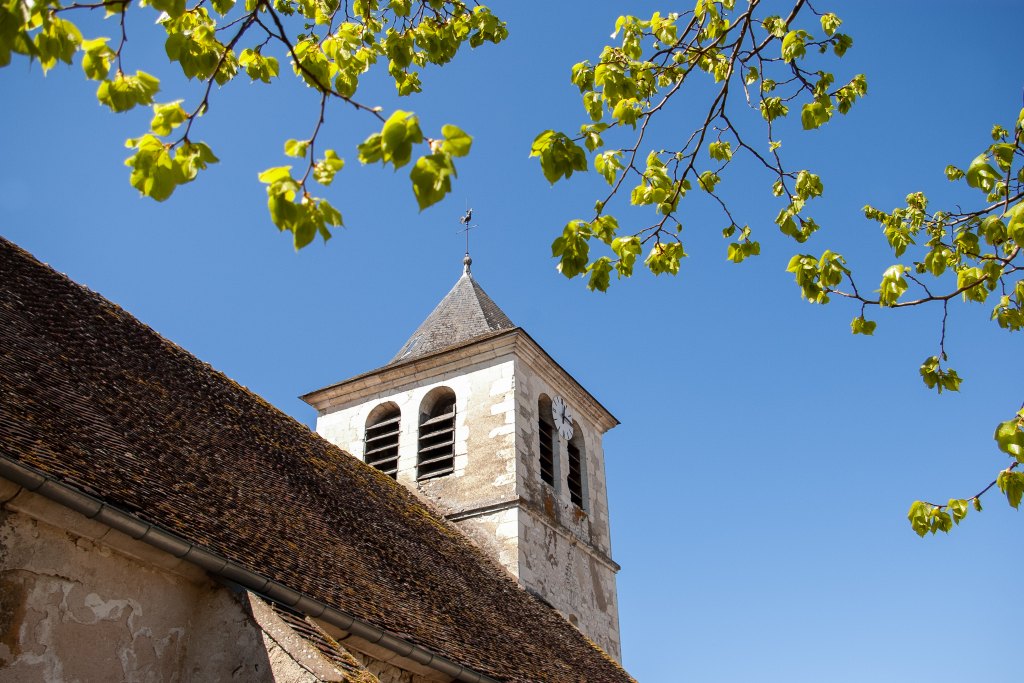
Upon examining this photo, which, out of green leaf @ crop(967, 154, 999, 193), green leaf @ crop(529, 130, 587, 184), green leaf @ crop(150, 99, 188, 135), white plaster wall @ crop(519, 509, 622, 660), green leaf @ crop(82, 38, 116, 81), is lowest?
green leaf @ crop(150, 99, 188, 135)

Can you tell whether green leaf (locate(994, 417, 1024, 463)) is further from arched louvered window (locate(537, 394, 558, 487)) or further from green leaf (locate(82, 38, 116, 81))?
arched louvered window (locate(537, 394, 558, 487))

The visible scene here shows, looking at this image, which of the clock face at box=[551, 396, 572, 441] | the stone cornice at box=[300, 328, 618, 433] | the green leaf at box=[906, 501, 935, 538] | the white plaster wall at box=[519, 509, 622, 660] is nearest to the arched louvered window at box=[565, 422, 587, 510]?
the clock face at box=[551, 396, 572, 441]

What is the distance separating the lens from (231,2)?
13.1ft

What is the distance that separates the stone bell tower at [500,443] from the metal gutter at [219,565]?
5.47m

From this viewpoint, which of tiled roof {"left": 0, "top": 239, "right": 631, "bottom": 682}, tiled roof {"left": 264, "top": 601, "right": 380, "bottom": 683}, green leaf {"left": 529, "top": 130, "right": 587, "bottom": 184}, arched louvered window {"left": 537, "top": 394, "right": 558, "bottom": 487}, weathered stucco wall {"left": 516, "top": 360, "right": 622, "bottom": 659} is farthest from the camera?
arched louvered window {"left": 537, "top": 394, "right": 558, "bottom": 487}

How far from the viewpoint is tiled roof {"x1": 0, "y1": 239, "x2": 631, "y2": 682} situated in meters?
5.75

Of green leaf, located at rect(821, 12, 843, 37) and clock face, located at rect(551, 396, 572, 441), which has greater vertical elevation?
clock face, located at rect(551, 396, 572, 441)

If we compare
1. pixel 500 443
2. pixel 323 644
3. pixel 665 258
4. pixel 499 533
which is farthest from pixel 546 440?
pixel 665 258

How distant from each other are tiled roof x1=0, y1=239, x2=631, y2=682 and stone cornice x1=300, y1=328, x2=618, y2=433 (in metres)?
3.97

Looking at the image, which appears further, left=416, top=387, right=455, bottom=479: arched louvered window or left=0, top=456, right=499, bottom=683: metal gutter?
left=416, top=387, right=455, bottom=479: arched louvered window

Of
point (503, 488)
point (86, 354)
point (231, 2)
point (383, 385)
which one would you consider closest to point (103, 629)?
point (86, 354)

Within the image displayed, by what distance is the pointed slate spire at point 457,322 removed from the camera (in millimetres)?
15719

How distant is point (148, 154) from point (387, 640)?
437cm

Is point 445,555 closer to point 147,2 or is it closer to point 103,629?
point 103,629
